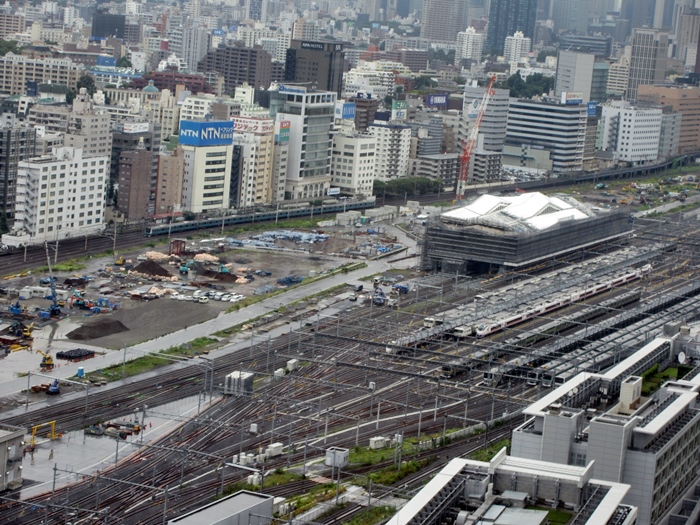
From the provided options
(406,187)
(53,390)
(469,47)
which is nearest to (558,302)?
(53,390)

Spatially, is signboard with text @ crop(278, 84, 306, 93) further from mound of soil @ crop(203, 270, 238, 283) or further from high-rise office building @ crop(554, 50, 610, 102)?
high-rise office building @ crop(554, 50, 610, 102)

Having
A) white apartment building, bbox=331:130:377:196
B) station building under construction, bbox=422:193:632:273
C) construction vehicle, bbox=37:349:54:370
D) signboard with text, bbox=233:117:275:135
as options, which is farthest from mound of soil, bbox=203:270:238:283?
white apartment building, bbox=331:130:377:196

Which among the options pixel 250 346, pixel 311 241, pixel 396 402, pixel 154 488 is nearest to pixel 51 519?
pixel 154 488

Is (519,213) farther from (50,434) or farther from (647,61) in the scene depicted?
(647,61)

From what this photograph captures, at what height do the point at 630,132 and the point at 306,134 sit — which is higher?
the point at 630,132

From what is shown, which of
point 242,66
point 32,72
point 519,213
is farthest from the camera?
point 242,66

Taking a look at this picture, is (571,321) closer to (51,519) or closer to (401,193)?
(51,519)

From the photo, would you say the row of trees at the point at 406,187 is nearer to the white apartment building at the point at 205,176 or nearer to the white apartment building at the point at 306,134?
the white apartment building at the point at 306,134

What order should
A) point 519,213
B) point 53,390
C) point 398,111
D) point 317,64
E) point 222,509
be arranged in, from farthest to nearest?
point 317,64 → point 398,111 → point 519,213 → point 53,390 → point 222,509
